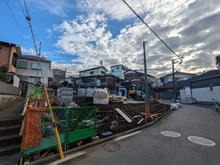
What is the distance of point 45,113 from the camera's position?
11.2ft

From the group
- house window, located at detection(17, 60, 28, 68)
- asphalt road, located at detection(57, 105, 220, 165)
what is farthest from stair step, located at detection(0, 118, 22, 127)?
house window, located at detection(17, 60, 28, 68)

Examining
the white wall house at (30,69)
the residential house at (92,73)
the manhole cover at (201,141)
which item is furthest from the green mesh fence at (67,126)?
the residential house at (92,73)

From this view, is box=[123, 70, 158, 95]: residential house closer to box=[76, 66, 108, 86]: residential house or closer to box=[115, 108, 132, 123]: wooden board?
box=[76, 66, 108, 86]: residential house

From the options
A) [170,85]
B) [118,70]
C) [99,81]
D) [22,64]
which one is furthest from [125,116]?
[118,70]

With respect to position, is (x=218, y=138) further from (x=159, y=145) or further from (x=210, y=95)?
(x=210, y=95)

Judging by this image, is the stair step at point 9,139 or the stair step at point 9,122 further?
the stair step at point 9,122

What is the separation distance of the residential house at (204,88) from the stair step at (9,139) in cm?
2471

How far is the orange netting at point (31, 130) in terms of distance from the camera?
287 cm

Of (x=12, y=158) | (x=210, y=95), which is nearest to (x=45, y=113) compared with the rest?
(x=12, y=158)

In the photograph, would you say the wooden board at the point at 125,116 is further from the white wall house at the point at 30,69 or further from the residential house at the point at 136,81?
the residential house at the point at 136,81

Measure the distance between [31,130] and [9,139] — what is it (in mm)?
1315

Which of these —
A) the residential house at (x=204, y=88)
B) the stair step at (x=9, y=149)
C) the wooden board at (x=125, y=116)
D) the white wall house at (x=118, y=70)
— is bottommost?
the stair step at (x=9, y=149)

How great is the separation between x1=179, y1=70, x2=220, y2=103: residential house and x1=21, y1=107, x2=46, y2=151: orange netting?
79.8 feet

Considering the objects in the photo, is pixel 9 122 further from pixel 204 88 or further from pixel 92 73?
pixel 92 73
